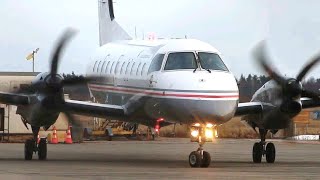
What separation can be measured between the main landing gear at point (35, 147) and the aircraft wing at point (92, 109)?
6.26 ft

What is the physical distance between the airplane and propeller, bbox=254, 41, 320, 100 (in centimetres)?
3

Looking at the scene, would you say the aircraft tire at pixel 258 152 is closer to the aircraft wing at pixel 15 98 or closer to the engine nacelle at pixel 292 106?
the engine nacelle at pixel 292 106

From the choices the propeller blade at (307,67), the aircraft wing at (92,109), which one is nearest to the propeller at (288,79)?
the propeller blade at (307,67)

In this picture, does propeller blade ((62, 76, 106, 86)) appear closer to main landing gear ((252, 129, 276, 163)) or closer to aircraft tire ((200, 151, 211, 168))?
aircraft tire ((200, 151, 211, 168))

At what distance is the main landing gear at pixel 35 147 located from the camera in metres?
22.8

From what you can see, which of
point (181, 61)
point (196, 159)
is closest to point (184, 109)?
point (196, 159)

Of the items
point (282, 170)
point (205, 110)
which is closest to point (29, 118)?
point (205, 110)

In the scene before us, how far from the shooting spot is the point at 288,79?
69.6ft

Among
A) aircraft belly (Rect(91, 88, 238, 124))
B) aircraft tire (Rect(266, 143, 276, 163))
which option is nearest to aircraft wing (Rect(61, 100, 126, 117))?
aircraft belly (Rect(91, 88, 238, 124))

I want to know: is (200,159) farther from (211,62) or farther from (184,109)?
(211,62)

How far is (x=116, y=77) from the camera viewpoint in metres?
23.2

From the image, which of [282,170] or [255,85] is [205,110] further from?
[255,85]

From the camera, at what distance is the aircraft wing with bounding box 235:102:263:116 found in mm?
21844

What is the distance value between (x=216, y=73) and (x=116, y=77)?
513 centimetres
